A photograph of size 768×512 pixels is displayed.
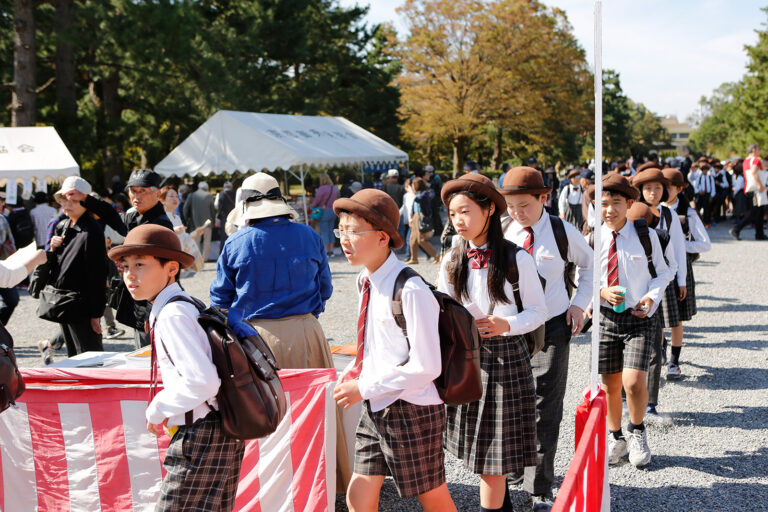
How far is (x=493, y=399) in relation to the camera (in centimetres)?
307

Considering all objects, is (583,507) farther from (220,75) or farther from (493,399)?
(220,75)

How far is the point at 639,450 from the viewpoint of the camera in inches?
165

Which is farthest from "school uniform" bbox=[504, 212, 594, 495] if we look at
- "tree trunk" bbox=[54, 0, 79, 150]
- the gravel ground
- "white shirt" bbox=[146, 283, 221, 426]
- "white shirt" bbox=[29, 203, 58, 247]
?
"tree trunk" bbox=[54, 0, 79, 150]

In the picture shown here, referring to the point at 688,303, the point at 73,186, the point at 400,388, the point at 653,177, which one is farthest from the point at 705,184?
the point at 400,388

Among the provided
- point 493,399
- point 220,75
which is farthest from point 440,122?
point 493,399

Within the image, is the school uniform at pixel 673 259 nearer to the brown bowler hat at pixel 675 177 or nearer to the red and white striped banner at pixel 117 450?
the brown bowler hat at pixel 675 177

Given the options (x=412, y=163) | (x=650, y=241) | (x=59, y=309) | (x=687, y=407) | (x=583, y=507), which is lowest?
(x=687, y=407)

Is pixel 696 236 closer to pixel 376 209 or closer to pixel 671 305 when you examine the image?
pixel 671 305

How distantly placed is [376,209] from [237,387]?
2.68 ft

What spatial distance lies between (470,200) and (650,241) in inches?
68.7

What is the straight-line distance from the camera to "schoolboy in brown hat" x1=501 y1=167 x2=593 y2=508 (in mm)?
3508

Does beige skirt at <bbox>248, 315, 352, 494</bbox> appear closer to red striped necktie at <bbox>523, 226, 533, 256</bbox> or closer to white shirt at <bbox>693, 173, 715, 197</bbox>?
red striped necktie at <bbox>523, 226, 533, 256</bbox>

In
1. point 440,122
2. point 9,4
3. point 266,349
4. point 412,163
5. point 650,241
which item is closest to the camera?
point 266,349

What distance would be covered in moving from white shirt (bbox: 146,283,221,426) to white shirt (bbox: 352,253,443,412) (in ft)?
1.87
